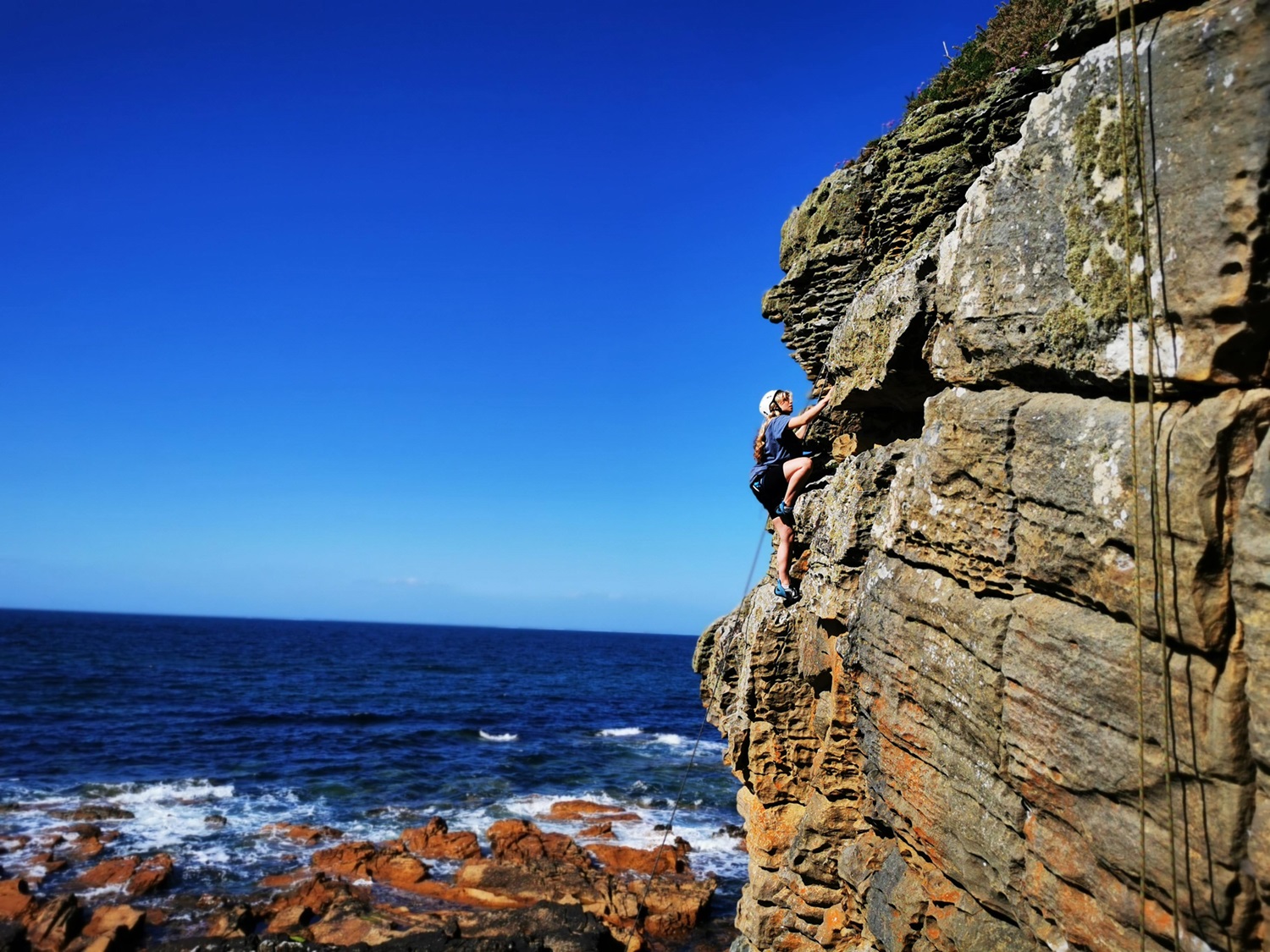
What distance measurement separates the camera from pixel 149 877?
66.8 ft

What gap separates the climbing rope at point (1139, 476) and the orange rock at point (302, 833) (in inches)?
956

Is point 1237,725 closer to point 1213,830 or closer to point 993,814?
point 1213,830

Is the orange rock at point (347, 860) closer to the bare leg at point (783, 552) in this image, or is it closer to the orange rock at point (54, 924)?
the orange rock at point (54, 924)

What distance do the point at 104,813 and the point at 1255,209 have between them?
32.4m

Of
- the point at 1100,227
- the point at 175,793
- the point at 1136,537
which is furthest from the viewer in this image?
the point at 175,793

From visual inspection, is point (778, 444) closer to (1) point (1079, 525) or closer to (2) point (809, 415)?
(2) point (809, 415)

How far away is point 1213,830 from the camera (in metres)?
4.52

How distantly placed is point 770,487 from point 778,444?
0.66 metres

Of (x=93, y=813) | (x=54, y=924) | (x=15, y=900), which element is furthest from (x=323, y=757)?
(x=54, y=924)

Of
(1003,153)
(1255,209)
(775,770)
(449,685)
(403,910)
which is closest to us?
(1255,209)

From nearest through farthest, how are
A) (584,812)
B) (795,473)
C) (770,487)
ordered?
(795,473), (770,487), (584,812)

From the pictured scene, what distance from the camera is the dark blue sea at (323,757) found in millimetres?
25109

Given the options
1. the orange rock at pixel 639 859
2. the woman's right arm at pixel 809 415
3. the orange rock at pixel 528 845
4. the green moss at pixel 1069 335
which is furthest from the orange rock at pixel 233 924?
the green moss at pixel 1069 335

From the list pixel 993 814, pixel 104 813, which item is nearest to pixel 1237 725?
pixel 993 814
